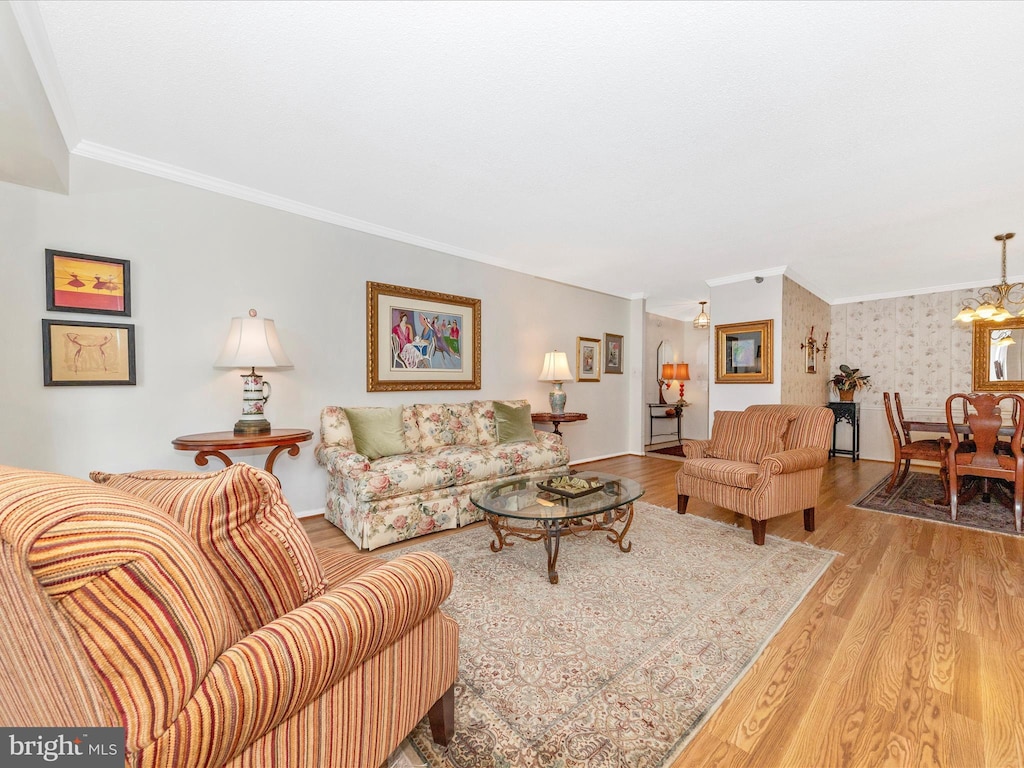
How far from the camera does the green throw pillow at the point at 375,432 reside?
3.40 metres

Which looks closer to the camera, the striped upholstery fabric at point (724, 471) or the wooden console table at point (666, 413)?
the striped upholstery fabric at point (724, 471)

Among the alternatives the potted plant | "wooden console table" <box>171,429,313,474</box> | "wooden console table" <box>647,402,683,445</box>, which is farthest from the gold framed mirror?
"wooden console table" <box>171,429,313,474</box>

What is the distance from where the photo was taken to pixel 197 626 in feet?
Result: 2.28

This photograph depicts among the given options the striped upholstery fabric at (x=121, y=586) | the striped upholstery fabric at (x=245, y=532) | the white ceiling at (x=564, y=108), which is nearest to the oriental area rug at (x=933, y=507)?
the white ceiling at (x=564, y=108)

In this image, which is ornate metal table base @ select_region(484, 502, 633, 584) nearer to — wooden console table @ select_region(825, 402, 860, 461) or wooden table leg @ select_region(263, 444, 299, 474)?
wooden table leg @ select_region(263, 444, 299, 474)

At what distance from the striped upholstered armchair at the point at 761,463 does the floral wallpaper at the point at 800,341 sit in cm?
145

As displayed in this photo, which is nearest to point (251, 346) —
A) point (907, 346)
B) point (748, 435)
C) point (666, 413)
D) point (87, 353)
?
point (87, 353)

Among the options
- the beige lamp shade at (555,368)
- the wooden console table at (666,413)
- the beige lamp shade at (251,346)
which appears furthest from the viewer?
the wooden console table at (666,413)

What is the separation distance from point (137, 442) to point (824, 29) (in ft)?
13.5

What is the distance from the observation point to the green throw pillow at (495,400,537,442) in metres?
4.25

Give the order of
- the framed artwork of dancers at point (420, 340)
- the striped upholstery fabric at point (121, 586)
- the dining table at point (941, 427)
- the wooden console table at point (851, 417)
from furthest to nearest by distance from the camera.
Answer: the wooden console table at point (851, 417)
the framed artwork of dancers at point (420, 340)
the dining table at point (941, 427)
the striped upholstery fabric at point (121, 586)

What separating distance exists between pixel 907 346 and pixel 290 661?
8.01 metres

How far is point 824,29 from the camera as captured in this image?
1644 mm

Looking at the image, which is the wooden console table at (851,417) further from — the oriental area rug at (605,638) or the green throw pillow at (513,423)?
the green throw pillow at (513,423)
